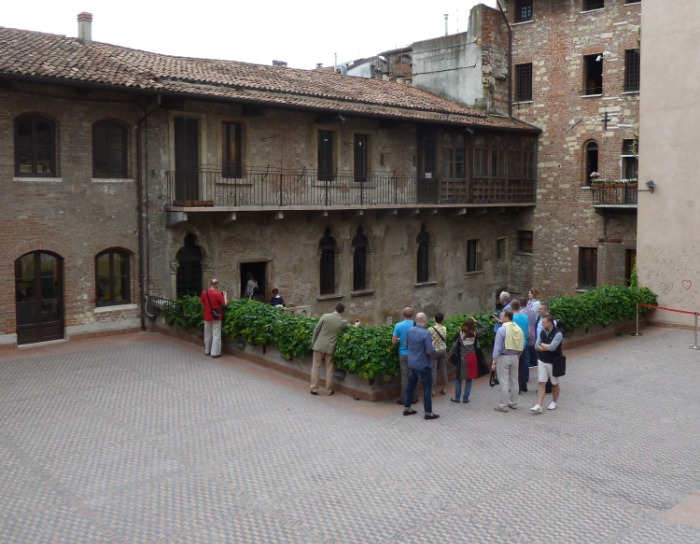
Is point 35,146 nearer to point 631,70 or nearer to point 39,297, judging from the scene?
point 39,297

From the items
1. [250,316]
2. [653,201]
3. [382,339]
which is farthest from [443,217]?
[382,339]

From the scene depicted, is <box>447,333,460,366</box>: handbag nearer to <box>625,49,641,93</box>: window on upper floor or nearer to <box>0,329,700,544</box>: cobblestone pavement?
<box>0,329,700,544</box>: cobblestone pavement

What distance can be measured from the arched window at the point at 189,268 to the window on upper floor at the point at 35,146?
13.0 feet

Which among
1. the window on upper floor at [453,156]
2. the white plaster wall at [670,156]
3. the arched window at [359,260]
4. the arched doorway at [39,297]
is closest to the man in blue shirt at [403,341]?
the arched doorway at [39,297]

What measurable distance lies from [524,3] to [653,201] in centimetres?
1195

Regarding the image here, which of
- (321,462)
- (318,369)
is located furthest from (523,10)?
(321,462)

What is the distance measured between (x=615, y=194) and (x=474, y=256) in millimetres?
5805

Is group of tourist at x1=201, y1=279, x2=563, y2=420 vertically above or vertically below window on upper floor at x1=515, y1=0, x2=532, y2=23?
below

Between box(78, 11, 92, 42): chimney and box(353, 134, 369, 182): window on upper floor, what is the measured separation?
28.1 feet

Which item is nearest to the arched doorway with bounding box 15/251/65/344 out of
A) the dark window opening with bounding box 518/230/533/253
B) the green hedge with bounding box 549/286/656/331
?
the green hedge with bounding box 549/286/656/331

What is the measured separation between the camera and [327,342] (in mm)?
12578

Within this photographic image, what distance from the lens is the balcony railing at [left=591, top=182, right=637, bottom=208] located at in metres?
25.8

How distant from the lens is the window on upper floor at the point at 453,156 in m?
26.1

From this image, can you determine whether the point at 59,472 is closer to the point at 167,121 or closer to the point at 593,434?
the point at 593,434
